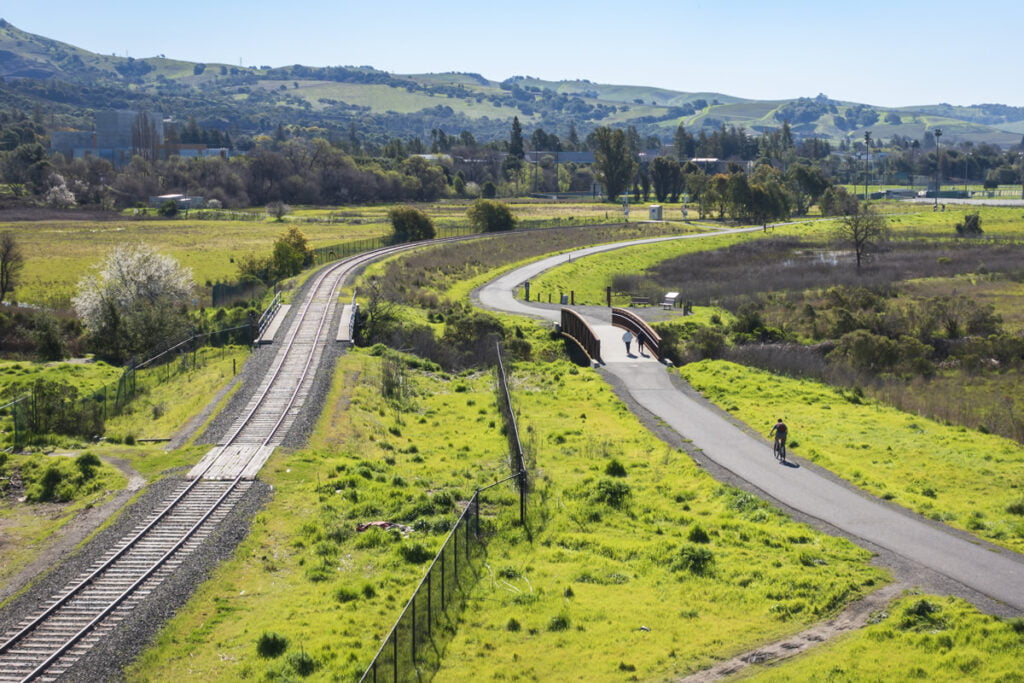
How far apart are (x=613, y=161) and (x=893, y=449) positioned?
14747 centimetres

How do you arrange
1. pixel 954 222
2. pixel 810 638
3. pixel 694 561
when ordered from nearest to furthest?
1. pixel 810 638
2. pixel 694 561
3. pixel 954 222

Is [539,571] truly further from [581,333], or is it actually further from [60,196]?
[60,196]

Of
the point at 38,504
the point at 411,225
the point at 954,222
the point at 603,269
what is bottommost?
the point at 38,504

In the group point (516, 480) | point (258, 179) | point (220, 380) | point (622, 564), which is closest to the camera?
point (622, 564)

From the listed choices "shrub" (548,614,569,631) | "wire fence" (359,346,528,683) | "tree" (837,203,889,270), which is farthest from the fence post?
"tree" (837,203,889,270)

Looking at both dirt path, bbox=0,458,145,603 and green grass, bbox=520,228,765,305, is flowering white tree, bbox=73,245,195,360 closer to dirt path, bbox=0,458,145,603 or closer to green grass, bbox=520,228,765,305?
green grass, bbox=520,228,765,305

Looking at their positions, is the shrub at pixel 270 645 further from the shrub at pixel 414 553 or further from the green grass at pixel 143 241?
the green grass at pixel 143 241

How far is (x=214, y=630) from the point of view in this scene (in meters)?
18.9

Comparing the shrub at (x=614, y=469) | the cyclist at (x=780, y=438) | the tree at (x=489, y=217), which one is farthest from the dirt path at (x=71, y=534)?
the tree at (x=489, y=217)

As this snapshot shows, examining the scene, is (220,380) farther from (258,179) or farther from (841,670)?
(258,179)

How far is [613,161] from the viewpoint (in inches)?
6821

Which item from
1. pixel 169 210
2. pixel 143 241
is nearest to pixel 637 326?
pixel 143 241

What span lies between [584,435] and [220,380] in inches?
672

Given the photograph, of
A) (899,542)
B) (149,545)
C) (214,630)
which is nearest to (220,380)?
(149,545)
